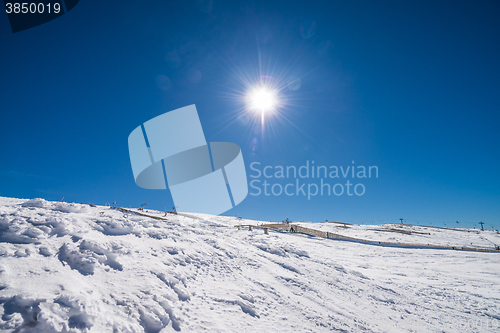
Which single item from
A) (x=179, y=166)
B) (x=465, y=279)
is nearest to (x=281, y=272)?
(x=179, y=166)

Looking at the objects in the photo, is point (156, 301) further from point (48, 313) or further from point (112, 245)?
point (112, 245)

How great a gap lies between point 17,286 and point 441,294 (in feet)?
44.8

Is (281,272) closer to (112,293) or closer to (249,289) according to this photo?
(249,289)

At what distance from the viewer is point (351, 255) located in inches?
698

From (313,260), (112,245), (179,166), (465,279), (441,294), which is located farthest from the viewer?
(179,166)

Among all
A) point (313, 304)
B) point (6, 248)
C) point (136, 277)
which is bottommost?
point (313, 304)

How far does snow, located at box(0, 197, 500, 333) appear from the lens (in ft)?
10.3

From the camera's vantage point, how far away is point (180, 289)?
4.76 metres

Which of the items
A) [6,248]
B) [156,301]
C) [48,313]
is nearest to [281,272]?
[156,301]

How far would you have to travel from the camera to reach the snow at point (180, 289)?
3.14m

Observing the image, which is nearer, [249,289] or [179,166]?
[249,289]

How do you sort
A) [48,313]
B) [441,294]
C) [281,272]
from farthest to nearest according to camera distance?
[441,294] → [281,272] → [48,313]

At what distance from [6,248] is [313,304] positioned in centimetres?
691

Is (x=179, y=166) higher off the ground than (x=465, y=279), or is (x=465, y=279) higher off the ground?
(x=179, y=166)
